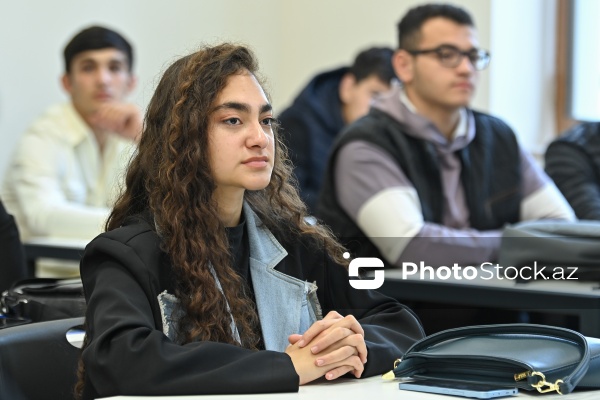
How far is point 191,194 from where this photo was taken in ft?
6.15

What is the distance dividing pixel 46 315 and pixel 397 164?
1.53m

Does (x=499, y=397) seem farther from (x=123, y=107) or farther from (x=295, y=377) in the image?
(x=123, y=107)

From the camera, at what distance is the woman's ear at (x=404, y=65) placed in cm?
373

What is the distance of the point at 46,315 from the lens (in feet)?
7.23

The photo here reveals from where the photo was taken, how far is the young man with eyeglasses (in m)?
3.28

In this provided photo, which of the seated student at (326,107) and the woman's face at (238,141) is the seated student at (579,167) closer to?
the seated student at (326,107)

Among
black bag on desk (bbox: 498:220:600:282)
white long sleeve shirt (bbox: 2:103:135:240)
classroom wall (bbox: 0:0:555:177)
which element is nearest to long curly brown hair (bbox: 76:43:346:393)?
black bag on desk (bbox: 498:220:600:282)

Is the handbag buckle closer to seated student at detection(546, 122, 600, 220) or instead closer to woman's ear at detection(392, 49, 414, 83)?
woman's ear at detection(392, 49, 414, 83)

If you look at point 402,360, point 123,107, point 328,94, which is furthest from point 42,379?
point 328,94

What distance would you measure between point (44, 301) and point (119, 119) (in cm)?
226

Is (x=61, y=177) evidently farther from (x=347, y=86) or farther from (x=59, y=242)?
(x=347, y=86)

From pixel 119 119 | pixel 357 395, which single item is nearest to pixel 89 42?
pixel 119 119

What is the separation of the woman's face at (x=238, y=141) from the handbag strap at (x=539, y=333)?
0.44 m

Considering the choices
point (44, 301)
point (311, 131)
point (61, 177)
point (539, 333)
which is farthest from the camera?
point (311, 131)
